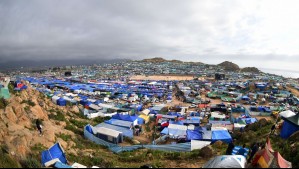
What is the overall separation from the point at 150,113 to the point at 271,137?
69.8 ft

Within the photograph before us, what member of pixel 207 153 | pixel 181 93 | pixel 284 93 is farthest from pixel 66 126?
pixel 284 93

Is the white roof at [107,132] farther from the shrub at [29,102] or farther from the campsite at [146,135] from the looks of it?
the shrub at [29,102]

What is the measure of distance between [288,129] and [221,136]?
6657mm

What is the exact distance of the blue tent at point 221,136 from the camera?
19.7 m

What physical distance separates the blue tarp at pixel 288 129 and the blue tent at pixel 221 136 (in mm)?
5251

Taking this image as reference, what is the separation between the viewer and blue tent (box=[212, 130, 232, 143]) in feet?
64.6

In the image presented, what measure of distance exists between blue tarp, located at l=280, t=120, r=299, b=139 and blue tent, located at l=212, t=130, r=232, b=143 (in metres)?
5.25

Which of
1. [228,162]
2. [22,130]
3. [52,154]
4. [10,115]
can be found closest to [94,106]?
[10,115]

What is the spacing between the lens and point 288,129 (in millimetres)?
14438

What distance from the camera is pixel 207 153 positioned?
43.8 ft

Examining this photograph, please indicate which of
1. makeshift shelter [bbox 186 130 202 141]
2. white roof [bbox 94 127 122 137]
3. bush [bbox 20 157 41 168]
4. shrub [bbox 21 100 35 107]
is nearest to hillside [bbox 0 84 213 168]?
bush [bbox 20 157 41 168]

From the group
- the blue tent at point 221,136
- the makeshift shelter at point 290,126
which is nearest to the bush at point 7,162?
the makeshift shelter at point 290,126

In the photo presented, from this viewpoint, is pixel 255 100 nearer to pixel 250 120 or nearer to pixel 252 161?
pixel 250 120

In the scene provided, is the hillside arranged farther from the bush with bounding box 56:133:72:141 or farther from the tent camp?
the tent camp
